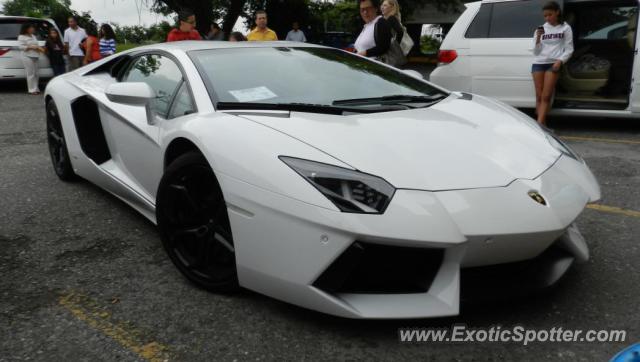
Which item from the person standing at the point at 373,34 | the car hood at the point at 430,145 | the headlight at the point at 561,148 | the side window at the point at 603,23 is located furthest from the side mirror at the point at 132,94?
the side window at the point at 603,23

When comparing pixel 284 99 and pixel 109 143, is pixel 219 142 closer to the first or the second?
pixel 284 99

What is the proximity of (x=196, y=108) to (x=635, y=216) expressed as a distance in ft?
8.49

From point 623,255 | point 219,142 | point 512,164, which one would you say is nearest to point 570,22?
point 623,255

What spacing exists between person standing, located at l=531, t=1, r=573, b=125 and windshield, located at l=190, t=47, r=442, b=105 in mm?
3253

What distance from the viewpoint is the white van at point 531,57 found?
6223mm

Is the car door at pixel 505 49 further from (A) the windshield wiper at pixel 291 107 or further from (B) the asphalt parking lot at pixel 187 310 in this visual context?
(A) the windshield wiper at pixel 291 107

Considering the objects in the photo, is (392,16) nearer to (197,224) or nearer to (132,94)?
(132,94)

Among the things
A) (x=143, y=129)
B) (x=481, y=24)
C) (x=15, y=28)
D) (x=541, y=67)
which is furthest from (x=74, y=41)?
(x=143, y=129)

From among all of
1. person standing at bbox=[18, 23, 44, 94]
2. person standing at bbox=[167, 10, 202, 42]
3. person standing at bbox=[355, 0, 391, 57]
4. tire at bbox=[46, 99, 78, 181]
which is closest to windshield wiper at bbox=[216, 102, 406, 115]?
tire at bbox=[46, 99, 78, 181]

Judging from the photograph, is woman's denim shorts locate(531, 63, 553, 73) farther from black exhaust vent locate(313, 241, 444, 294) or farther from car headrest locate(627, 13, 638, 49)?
black exhaust vent locate(313, 241, 444, 294)

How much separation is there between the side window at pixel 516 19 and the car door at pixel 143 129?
4367mm

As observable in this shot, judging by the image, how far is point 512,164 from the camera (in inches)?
85.2

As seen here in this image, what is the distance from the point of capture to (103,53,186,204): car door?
284 cm

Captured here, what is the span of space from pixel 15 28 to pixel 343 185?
37.3ft
